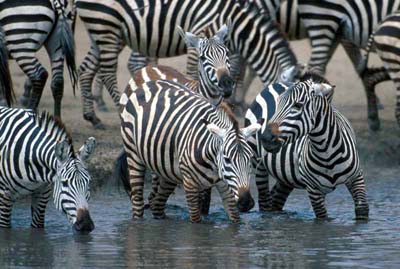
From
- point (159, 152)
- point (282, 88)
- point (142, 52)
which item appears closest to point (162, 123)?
point (159, 152)

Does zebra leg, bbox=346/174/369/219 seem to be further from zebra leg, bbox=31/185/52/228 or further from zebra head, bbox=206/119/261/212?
zebra leg, bbox=31/185/52/228

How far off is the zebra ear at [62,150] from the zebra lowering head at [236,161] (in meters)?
1.14

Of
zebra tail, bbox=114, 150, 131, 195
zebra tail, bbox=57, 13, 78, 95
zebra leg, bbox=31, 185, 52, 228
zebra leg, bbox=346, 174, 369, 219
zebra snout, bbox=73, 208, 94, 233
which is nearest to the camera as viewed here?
zebra snout, bbox=73, 208, 94, 233

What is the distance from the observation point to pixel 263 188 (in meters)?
13.4

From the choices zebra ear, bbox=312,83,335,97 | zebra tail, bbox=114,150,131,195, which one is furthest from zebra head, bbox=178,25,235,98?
zebra ear, bbox=312,83,335,97

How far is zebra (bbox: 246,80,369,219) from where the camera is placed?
39.5 feet

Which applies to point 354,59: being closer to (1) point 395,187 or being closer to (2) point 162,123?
(1) point 395,187

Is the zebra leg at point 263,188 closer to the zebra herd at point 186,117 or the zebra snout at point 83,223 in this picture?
the zebra herd at point 186,117

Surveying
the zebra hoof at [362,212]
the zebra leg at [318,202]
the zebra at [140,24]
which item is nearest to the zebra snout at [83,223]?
the zebra leg at [318,202]

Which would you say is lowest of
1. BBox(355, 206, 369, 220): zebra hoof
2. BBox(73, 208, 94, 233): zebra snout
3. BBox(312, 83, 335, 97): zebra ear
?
BBox(355, 206, 369, 220): zebra hoof

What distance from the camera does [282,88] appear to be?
515 inches

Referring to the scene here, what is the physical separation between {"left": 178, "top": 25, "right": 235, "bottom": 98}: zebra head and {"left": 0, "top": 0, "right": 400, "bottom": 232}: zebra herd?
12mm

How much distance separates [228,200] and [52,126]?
61.9 inches

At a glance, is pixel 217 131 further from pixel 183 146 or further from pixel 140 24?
pixel 140 24
